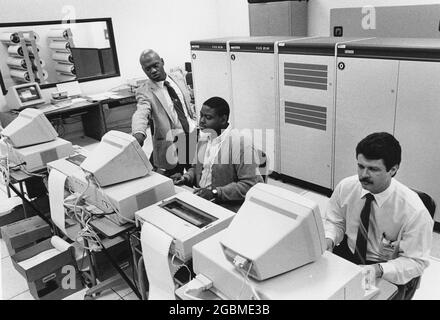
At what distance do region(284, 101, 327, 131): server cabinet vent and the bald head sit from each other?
1.36m

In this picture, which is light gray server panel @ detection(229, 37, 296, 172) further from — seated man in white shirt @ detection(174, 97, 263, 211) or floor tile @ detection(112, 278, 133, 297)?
floor tile @ detection(112, 278, 133, 297)

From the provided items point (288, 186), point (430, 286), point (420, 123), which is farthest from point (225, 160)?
point (288, 186)

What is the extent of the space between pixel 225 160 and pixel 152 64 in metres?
1.26

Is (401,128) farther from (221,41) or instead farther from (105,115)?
(105,115)

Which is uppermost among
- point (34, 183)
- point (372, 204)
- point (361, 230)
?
point (372, 204)

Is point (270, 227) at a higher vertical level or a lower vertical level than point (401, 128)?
higher

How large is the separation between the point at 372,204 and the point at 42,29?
524cm

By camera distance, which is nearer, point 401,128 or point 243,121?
point 401,128

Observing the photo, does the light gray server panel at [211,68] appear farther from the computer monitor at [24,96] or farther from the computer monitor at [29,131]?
the computer monitor at [24,96]

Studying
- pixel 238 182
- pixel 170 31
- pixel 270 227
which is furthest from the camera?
pixel 170 31

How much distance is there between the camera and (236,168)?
2.33m

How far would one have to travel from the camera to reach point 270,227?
1285 mm
